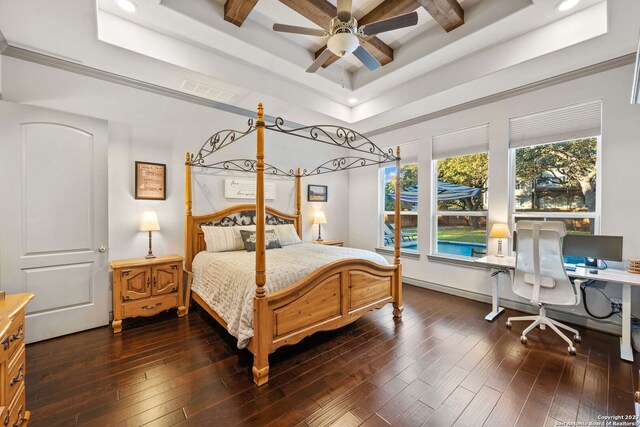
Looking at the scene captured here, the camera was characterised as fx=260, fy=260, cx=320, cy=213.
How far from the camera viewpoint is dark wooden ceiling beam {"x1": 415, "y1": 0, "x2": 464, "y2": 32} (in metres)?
2.34

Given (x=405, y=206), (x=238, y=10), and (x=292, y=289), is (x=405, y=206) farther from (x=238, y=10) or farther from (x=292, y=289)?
(x=238, y=10)

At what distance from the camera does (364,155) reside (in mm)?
5688

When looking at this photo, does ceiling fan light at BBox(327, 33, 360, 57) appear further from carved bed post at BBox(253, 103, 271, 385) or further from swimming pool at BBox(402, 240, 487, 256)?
swimming pool at BBox(402, 240, 487, 256)

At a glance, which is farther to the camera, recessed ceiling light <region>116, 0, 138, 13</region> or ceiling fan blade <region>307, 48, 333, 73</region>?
ceiling fan blade <region>307, 48, 333, 73</region>

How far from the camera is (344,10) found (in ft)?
6.48

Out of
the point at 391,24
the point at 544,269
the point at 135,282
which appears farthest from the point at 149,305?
the point at 544,269

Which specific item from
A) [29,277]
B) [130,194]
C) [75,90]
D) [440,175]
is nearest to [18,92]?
[75,90]

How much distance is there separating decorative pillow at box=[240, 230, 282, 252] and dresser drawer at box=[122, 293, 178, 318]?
1060 mm

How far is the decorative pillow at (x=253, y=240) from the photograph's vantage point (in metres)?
3.64

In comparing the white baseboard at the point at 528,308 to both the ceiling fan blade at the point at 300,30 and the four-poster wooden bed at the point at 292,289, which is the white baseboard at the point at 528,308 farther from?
the ceiling fan blade at the point at 300,30

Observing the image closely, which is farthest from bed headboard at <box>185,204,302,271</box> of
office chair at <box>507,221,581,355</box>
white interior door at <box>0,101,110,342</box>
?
office chair at <box>507,221,581,355</box>

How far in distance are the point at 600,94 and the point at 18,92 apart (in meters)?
6.15

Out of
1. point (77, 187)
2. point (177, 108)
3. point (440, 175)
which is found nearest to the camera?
point (77, 187)

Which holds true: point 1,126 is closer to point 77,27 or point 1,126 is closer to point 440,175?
point 77,27
